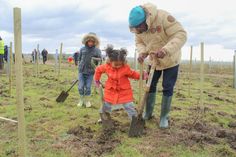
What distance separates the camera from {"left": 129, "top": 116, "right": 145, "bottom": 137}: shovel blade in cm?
512

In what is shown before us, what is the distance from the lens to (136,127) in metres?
5.20

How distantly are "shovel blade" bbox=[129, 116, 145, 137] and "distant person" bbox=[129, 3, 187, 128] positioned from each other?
21.1 inches

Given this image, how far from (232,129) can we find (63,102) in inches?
162

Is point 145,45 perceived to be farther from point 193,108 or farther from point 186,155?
point 193,108

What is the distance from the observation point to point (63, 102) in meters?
8.39

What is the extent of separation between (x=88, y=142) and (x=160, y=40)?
6.15ft

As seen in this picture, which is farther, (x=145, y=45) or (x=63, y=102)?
(x=63, y=102)

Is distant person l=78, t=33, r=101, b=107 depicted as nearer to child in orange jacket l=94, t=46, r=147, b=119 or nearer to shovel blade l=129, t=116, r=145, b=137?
child in orange jacket l=94, t=46, r=147, b=119

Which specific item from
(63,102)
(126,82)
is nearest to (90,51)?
(63,102)

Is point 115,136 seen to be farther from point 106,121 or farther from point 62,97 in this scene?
point 62,97

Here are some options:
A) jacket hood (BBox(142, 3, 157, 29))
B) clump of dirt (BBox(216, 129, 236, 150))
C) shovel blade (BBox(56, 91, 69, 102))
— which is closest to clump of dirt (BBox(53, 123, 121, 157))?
clump of dirt (BBox(216, 129, 236, 150))

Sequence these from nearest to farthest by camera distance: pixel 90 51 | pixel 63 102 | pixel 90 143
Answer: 1. pixel 90 143
2. pixel 90 51
3. pixel 63 102

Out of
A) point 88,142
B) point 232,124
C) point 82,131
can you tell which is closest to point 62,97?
point 82,131

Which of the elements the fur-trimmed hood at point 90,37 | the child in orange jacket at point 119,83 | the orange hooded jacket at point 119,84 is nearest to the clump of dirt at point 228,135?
the child in orange jacket at point 119,83
